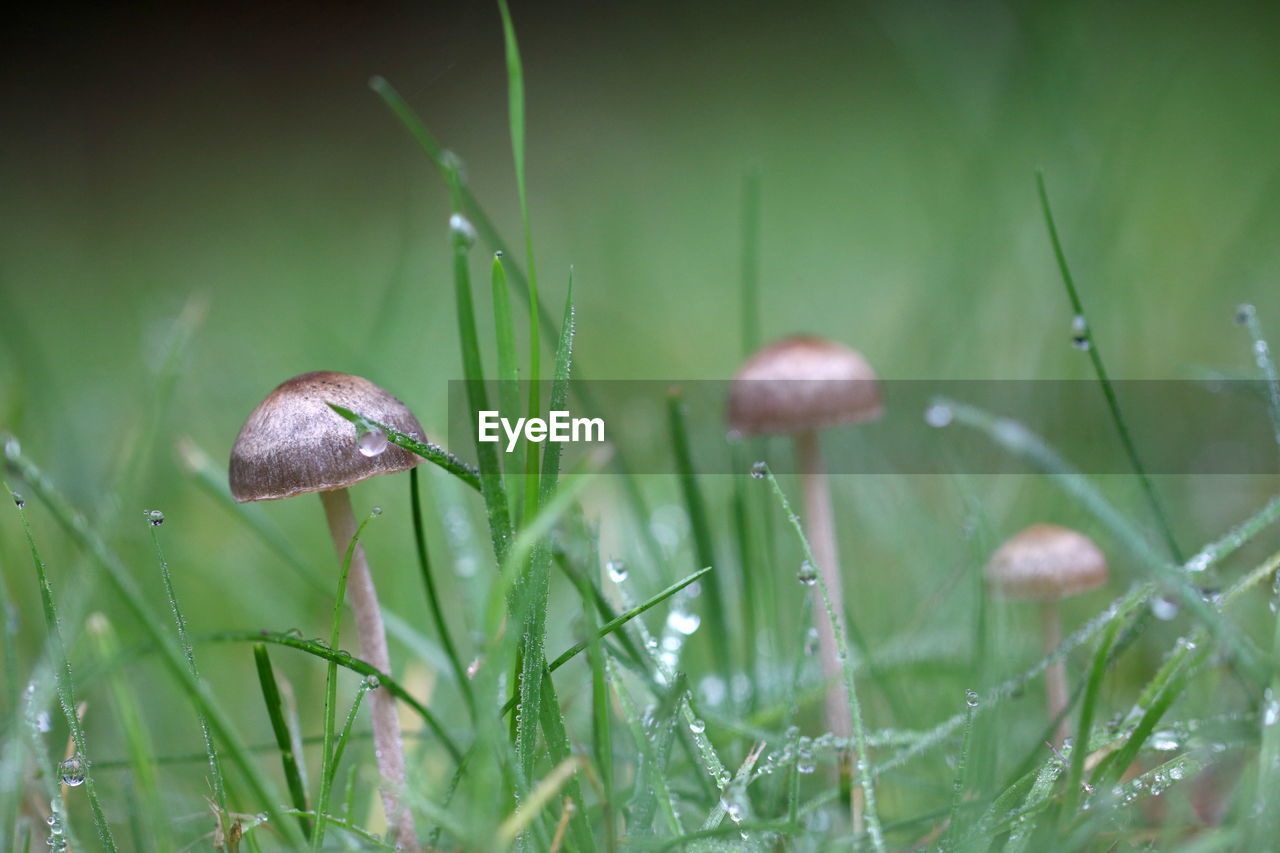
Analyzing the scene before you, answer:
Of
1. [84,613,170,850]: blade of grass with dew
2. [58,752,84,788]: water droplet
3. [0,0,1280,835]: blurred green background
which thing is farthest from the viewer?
[0,0,1280,835]: blurred green background

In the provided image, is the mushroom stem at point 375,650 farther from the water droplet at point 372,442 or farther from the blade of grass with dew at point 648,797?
the blade of grass with dew at point 648,797

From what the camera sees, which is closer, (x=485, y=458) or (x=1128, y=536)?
(x=1128, y=536)

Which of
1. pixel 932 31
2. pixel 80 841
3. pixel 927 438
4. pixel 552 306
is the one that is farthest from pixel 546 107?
pixel 80 841

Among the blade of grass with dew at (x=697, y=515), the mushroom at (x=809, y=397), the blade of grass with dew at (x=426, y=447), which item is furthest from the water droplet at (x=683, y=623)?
the blade of grass with dew at (x=426, y=447)

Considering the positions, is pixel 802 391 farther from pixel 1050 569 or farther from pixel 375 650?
pixel 375 650

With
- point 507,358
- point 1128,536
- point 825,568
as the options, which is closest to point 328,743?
point 507,358

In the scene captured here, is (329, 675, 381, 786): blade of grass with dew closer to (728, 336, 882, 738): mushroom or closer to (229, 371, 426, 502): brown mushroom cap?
(229, 371, 426, 502): brown mushroom cap

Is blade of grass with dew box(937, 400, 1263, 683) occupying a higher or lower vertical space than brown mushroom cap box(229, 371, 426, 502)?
lower

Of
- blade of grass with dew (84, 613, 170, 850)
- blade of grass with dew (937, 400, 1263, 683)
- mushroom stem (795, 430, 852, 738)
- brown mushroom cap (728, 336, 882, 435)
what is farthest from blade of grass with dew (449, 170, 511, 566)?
brown mushroom cap (728, 336, 882, 435)
